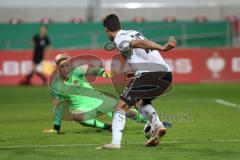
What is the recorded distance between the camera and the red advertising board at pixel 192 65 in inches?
1140

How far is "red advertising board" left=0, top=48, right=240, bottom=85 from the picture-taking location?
95.0 ft

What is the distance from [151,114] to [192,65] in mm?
17474

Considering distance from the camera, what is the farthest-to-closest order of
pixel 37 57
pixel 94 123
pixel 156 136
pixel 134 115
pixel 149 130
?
pixel 37 57 < pixel 94 123 < pixel 134 115 < pixel 149 130 < pixel 156 136

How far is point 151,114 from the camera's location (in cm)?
1198

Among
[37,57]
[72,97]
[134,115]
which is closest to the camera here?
[134,115]

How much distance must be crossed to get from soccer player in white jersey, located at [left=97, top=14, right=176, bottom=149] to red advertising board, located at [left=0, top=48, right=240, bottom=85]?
55.5 ft

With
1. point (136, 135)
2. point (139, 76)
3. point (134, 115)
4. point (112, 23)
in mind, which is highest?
point (112, 23)

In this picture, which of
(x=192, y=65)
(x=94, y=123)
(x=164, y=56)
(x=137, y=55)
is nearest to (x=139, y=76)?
(x=137, y=55)

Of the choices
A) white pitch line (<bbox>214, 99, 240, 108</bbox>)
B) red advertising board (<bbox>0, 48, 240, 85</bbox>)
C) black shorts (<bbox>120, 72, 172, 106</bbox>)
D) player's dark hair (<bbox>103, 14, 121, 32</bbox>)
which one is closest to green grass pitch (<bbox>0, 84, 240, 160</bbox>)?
white pitch line (<bbox>214, 99, 240, 108</bbox>)

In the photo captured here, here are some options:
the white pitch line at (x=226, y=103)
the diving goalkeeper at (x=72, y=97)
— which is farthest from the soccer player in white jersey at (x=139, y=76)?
the white pitch line at (x=226, y=103)

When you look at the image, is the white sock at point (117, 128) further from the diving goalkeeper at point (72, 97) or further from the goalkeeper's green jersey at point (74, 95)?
A: the goalkeeper's green jersey at point (74, 95)

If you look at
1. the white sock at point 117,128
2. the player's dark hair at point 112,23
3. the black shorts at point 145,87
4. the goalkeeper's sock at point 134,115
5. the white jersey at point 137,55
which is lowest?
the goalkeeper's sock at point 134,115

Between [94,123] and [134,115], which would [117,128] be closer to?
[134,115]

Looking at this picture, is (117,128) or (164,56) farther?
(164,56)
